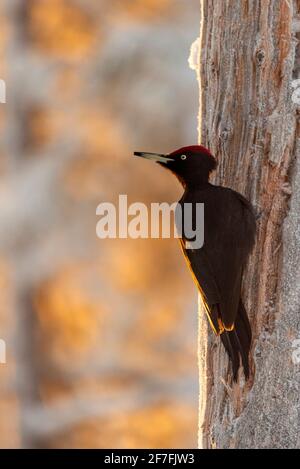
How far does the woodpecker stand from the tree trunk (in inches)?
2.6

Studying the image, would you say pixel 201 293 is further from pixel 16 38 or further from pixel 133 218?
pixel 16 38

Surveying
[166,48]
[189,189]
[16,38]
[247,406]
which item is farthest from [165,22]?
[247,406]

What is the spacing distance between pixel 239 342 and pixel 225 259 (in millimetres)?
323

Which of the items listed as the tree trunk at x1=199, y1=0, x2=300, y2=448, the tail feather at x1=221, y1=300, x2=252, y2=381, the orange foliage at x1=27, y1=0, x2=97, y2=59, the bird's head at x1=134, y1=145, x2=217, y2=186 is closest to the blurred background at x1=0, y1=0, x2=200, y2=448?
the orange foliage at x1=27, y1=0, x2=97, y2=59

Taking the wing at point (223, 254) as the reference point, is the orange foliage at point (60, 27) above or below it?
above

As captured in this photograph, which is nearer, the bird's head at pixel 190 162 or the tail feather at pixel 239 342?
the tail feather at pixel 239 342

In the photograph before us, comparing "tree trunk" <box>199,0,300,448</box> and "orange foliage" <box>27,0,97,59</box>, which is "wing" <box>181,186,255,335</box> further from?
"orange foliage" <box>27,0,97,59</box>

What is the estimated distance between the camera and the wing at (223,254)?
4156mm

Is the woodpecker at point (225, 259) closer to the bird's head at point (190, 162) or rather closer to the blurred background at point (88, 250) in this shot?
the bird's head at point (190, 162)

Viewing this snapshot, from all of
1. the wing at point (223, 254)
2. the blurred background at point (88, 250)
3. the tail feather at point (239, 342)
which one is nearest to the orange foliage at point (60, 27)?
the blurred background at point (88, 250)

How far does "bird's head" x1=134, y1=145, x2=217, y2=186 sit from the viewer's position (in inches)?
172

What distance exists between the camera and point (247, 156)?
14.0 feet

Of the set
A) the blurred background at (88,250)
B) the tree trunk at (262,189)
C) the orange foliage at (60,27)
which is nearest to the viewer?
the tree trunk at (262,189)

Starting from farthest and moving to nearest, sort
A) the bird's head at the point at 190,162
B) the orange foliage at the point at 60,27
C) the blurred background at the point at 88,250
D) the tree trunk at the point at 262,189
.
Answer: the orange foliage at the point at 60,27 < the blurred background at the point at 88,250 < the bird's head at the point at 190,162 < the tree trunk at the point at 262,189
